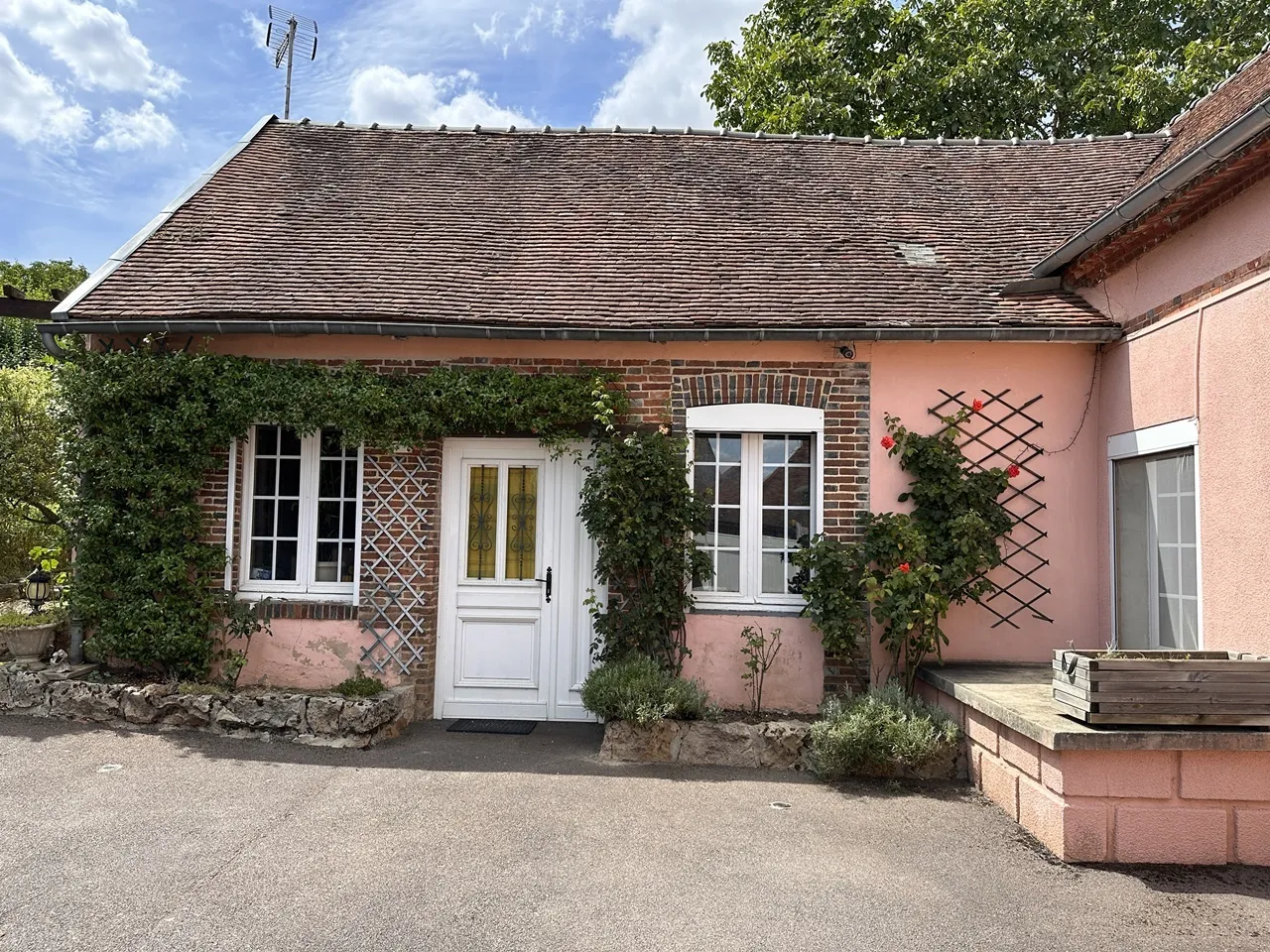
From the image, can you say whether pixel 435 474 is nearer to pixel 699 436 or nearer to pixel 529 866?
pixel 699 436

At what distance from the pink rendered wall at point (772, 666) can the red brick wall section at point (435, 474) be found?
1095 millimetres

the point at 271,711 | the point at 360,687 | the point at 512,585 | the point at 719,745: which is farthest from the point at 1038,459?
the point at 271,711

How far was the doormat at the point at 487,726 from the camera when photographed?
6910 mm

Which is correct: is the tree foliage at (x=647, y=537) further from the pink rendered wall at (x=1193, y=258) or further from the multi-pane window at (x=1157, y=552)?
the pink rendered wall at (x=1193, y=258)

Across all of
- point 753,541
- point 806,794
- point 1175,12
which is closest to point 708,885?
point 806,794

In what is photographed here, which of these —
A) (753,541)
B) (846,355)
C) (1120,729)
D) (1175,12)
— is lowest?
(1120,729)

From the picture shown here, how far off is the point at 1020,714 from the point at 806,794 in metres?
1.48

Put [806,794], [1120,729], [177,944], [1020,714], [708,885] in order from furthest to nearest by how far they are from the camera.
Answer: [806,794]
[1020,714]
[1120,729]
[708,885]
[177,944]

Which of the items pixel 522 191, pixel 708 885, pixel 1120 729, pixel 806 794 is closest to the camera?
pixel 708 885

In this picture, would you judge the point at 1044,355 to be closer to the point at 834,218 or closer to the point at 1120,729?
the point at 834,218

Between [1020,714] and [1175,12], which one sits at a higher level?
[1175,12]

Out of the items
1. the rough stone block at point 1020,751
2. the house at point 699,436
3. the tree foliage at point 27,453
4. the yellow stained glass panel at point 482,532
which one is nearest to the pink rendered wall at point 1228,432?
the house at point 699,436

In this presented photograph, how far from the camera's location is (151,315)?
278 inches

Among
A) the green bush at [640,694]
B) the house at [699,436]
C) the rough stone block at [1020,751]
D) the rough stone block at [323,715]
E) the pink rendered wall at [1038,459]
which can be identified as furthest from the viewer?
the pink rendered wall at [1038,459]
